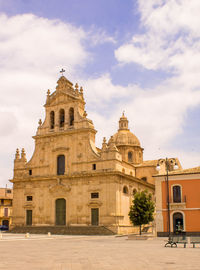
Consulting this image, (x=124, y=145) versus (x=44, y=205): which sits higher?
(x=124, y=145)

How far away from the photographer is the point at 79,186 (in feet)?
141

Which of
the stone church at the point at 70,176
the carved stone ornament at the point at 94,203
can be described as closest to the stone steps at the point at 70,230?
the stone church at the point at 70,176

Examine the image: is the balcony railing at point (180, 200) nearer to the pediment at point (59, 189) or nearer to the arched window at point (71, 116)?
the pediment at point (59, 189)

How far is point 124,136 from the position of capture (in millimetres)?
60000

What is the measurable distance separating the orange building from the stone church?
711cm

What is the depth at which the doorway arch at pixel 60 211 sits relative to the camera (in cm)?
4378

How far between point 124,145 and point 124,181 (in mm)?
16188

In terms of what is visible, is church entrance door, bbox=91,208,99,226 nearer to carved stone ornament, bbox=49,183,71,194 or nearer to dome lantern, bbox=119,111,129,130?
carved stone ornament, bbox=49,183,71,194

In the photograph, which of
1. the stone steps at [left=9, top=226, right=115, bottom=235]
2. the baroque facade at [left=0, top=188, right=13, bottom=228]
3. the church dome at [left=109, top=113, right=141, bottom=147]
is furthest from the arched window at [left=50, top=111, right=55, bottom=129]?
the baroque facade at [left=0, top=188, right=13, bottom=228]

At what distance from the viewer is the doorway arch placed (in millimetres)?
43781

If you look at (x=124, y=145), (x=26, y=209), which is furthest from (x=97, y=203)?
(x=124, y=145)

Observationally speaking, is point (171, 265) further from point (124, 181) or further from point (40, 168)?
point (40, 168)

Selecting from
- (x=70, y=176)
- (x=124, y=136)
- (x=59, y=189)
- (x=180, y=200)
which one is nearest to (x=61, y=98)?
(x=70, y=176)

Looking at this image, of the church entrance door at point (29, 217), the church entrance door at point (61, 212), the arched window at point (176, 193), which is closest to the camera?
the arched window at point (176, 193)
